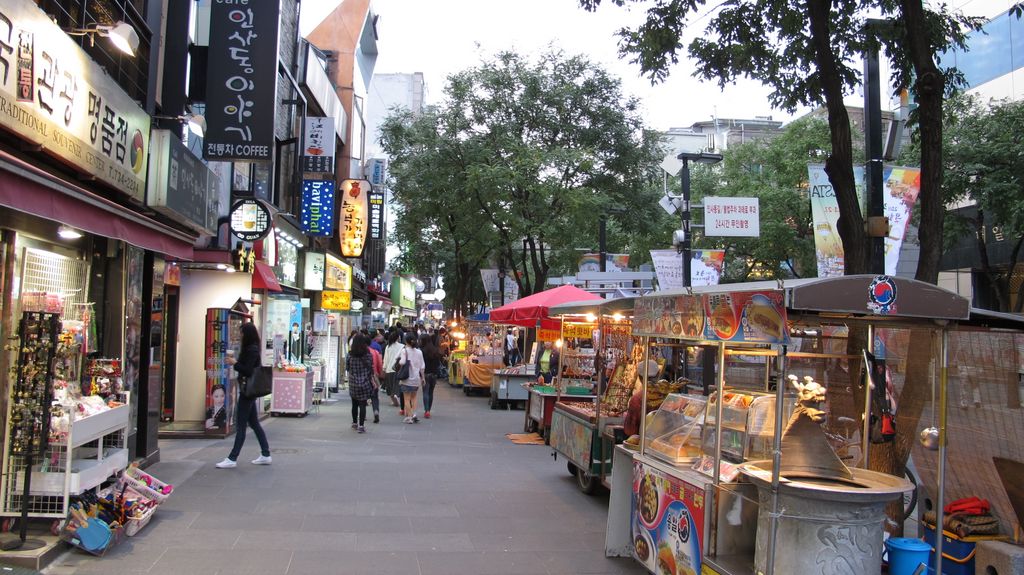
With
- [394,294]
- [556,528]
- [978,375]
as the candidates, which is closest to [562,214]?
[556,528]

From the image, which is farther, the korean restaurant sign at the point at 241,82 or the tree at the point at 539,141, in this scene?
the tree at the point at 539,141

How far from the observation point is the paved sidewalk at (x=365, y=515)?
20.6ft

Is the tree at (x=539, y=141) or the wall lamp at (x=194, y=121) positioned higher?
the tree at (x=539, y=141)

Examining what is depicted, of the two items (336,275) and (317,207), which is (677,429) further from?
(336,275)

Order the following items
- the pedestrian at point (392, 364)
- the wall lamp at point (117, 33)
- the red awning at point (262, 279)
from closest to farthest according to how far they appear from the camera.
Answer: the wall lamp at point (117, 33) < the red awning at point (262, 279) < the pedestrian at point (392, 364)

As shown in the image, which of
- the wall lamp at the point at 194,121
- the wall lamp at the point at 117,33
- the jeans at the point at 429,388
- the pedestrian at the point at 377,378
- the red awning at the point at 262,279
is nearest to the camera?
the wall lamp at the point at 117,33

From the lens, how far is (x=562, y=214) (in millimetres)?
21234

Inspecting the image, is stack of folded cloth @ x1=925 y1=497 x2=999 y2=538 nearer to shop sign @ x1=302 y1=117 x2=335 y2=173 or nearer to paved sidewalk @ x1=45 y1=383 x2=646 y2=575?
paved sidewalk @ x1=45 y1=383 x2=646 y2=575

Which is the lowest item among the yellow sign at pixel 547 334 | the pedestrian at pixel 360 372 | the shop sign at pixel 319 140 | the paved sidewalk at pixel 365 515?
the paved sidewalk at pixel 365 515

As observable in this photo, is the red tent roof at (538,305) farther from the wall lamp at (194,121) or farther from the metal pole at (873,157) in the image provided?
the wall lamp at (194,121)

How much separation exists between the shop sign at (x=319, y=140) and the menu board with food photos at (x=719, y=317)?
15849 mm

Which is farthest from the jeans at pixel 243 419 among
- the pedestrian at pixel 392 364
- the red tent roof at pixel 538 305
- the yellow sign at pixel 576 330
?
the pedestrian at pixel 392 364

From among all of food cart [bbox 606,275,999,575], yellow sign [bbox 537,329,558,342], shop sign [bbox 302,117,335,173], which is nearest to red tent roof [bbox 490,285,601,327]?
yellow sign [bbox 537,329,558,342]

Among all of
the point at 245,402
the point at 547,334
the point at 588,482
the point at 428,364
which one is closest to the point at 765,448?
the point at 588,482
